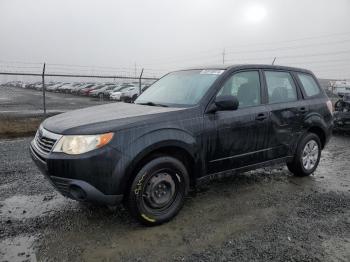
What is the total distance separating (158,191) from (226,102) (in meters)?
→ 1.27

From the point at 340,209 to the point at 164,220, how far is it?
2267 millimetres

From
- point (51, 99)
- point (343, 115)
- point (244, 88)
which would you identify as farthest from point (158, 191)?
point (51, 99)

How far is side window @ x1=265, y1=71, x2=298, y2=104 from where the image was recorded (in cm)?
477

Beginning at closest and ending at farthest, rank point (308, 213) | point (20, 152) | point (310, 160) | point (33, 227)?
point (33, 227)
point (308, 213)
point (310, 160)
point (20, 152)

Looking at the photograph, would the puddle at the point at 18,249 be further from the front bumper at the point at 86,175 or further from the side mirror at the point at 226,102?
the side mirror at the point at 226,102

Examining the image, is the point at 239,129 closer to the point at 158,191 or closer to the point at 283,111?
the point at 283,111

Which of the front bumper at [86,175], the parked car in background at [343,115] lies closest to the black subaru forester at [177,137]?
the front bumper at [86,175]

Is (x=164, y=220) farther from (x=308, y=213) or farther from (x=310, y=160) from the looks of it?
(x=310, y=160)

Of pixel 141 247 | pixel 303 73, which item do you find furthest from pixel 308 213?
pixel 303 73

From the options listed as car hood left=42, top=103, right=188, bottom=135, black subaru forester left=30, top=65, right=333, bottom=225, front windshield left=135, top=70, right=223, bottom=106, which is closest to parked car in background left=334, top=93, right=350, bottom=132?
black subaru forester left=30, top=65, right=333, bottom=225

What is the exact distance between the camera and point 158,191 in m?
3.64

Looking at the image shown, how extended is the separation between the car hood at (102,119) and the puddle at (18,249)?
1117mm

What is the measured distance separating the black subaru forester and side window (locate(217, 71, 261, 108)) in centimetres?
1

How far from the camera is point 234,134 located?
415cm
